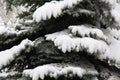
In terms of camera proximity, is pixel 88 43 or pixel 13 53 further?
pixel 13 53

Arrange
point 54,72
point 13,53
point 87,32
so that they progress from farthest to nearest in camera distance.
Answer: point 13,53, point 87,32, point 54,72

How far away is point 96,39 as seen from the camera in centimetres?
392

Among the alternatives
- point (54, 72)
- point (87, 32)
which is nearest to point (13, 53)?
point (54, 72)

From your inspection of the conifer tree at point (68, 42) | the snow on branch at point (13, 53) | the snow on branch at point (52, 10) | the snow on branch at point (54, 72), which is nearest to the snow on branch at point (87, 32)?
the conifer tree at point (68, 42)

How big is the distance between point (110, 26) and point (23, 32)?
3.82ft

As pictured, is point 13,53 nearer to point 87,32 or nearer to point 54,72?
point 54,72

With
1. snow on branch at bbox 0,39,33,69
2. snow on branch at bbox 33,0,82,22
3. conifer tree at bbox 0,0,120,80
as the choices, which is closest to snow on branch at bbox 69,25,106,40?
conifer tree at bbox 0,0,120,80

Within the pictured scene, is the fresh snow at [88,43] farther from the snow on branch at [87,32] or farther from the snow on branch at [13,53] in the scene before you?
the snow on branch at [13,53]

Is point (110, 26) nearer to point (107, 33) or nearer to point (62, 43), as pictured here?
point (107, 33)

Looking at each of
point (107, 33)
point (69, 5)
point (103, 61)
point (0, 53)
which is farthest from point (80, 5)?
point (0, 53)

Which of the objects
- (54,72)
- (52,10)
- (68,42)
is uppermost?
(52,10)

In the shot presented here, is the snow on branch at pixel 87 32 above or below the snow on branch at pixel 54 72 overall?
above

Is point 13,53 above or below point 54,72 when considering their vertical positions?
above

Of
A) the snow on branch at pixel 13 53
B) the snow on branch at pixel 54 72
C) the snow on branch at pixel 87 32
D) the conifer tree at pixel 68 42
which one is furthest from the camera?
the snow on branch at pixel 13 53
